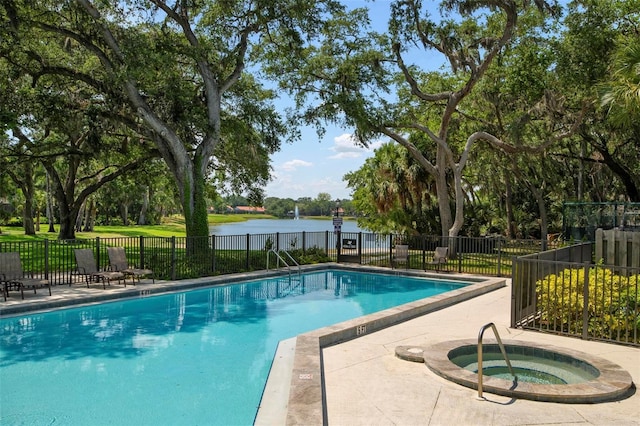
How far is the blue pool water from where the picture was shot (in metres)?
5.97

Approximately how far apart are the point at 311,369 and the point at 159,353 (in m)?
3.52

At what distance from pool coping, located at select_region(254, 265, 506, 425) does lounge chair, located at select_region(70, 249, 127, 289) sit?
7.62m

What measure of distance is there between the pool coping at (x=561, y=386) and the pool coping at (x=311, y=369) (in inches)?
63.1

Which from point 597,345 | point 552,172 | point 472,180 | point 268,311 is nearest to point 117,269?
point 268,311

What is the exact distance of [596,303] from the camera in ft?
26.5

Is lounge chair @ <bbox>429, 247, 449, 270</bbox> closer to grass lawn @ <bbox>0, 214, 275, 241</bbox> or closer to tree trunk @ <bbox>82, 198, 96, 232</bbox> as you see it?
grass lawn @ <bbox>0, 214, 275, 241</bbox>

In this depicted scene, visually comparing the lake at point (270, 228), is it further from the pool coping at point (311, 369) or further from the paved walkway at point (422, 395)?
the paved walkway at point (422, 395)

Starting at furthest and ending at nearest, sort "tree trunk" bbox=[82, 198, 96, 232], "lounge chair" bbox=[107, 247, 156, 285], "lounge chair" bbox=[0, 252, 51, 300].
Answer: "tree trunk" bbox=[82, 198, 96, 232], "lounge chair" bbox=[107, 247, 156, 285], "lounge chair" bbox=[0, 252, 51, 300]

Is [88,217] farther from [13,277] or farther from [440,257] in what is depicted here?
[440,257]

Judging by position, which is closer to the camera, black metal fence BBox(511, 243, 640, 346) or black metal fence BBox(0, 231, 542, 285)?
black metal fence BBox(511, 243, 640, 346)

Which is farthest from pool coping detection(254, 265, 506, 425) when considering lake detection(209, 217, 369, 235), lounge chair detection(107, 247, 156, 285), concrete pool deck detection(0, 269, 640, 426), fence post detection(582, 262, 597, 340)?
lake detection(209, 217, 369, 235)

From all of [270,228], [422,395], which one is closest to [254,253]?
[422,395]

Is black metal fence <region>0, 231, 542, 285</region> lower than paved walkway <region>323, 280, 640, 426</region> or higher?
higher

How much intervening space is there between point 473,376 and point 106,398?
181 inches
